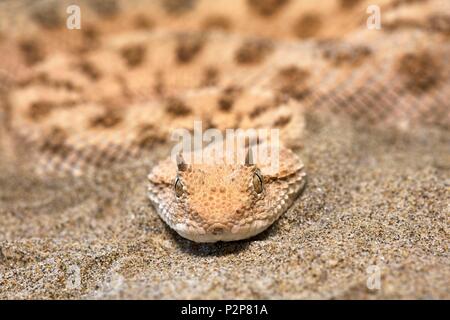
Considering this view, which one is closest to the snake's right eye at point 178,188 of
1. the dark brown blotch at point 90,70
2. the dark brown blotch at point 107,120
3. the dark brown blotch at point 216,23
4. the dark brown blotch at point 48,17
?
the dark brown blotch at point 107,120

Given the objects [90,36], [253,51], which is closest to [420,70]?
[253,51]

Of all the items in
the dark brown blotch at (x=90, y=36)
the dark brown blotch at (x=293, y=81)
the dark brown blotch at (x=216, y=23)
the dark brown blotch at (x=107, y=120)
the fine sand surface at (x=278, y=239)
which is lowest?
the fine sand surface at (x=278, y=239)

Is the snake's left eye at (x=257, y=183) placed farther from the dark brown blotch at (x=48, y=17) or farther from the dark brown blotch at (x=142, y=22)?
the dark brown blotch at (x=48, y=17)

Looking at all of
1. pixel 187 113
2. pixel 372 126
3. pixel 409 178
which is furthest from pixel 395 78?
pixel 187 113

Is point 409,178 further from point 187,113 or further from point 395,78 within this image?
point 187,113

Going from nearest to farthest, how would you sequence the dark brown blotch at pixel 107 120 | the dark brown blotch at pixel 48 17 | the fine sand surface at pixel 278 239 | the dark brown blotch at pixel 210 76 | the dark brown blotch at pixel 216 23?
the fine sand surface at pixel 278 239, the dark brown blotch at pixel 107 120, the dark brown blotch at pixel 210 76, the dark brown blotch at pixel 48 17, the dark brown blotch at pixel 216 23

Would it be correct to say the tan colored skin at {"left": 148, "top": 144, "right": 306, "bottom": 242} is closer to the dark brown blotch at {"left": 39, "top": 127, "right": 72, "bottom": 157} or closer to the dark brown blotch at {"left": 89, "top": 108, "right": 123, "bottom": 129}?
the dark brown blotch at {"left": 89, "top": 108, "right": 123, "bottom": 129}

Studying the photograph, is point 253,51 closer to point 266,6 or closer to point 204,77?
Result: point 204,77

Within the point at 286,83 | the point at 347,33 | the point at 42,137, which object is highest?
the point at 347,33
